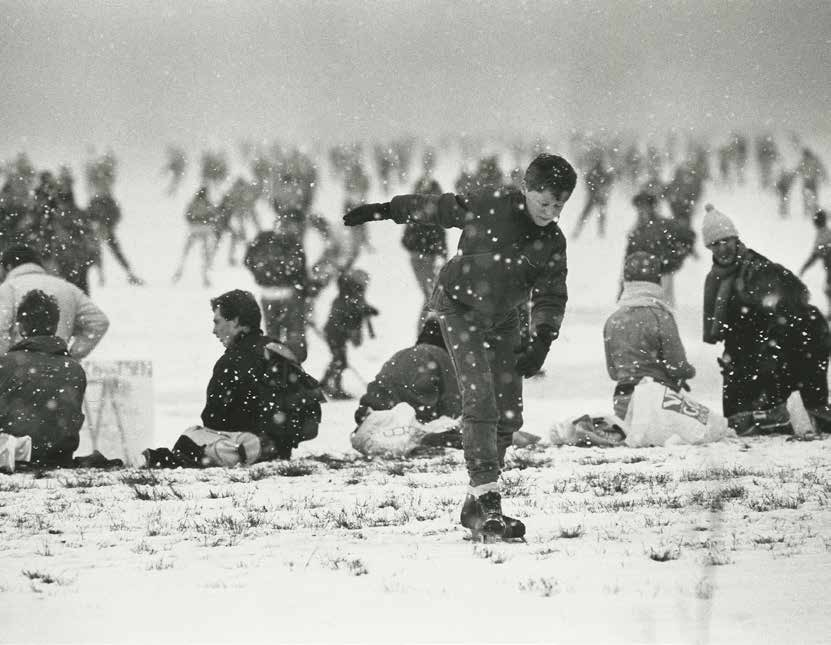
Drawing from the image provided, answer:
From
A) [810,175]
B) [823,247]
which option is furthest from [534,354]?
[810,175]

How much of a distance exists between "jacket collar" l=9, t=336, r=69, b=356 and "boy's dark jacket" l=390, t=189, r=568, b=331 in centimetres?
412

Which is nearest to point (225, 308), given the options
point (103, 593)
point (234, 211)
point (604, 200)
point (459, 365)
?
point (459, 365)

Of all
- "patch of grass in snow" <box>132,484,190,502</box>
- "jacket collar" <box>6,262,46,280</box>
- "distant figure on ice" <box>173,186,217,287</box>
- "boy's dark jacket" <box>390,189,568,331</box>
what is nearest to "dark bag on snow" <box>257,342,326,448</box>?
"patch of grass in snow" <box>132,484,190,502</box>

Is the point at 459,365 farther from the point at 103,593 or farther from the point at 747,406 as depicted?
the point at 747,406

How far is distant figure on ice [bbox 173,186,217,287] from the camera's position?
22.2 m

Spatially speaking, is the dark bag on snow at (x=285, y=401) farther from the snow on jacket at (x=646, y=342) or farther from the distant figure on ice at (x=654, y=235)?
the distant figure on ice at (x=654, y=235)

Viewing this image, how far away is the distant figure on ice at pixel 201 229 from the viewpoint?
22.2 meters

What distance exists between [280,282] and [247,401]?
460 cm

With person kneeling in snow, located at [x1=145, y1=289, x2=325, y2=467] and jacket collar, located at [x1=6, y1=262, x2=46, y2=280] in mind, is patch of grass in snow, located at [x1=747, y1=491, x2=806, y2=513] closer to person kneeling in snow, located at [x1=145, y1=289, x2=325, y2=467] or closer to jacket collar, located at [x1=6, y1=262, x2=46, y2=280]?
person kneeling in snow, located at [x1=145, y1=289, x2=325, y2=467]

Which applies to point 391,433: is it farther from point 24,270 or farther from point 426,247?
point 426,247

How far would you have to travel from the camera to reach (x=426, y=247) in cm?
1490

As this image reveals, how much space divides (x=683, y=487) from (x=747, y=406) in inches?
149

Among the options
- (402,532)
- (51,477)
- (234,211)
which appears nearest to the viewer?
(402,532)

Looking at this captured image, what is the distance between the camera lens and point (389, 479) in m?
7.02
